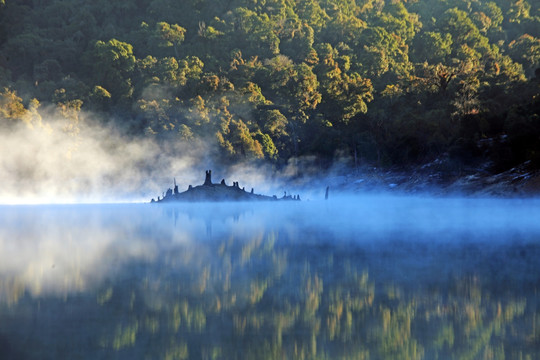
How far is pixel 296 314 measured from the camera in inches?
317

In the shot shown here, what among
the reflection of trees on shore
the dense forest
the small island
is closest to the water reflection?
the reflection of trees on shore

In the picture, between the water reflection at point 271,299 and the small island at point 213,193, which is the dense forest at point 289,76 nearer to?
the small island at point 213,193

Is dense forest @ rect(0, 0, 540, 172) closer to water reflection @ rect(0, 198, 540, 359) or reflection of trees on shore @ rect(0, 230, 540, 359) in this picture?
water reflection @ rect(0, 198, 540, 359)

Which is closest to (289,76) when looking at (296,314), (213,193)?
(213,193)

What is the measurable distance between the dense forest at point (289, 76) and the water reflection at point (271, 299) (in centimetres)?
3159

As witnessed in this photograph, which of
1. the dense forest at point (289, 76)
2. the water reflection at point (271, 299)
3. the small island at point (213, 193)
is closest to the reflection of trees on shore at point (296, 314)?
the water reflection at point (271, 299)

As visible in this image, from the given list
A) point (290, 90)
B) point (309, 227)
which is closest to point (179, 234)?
point (309, 227)

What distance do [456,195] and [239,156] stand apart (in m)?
21.3

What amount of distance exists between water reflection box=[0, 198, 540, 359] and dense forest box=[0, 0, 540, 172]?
31.6 metres

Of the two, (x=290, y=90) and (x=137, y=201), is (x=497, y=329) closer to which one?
(x=137, y=201)

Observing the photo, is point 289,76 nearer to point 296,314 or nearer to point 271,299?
point 271,299

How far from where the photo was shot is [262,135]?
6191 cm

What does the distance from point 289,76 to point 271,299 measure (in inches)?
2322

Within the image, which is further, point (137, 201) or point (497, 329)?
point (137, 201)
